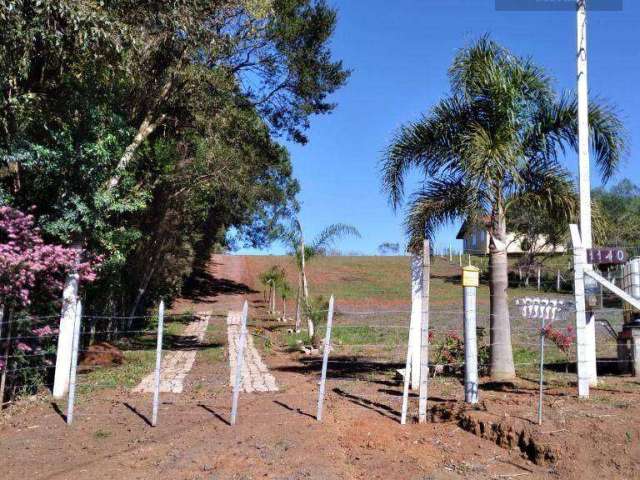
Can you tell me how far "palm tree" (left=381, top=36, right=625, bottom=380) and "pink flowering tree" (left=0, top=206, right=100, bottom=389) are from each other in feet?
19.2

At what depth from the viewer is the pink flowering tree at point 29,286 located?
28.0 ft

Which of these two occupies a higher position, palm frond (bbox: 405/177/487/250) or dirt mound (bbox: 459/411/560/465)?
palm frond (bbox: 405/177/487/250)

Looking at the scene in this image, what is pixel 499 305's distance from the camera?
10438 millimetres

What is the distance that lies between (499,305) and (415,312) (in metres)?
2.25

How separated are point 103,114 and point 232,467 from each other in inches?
261

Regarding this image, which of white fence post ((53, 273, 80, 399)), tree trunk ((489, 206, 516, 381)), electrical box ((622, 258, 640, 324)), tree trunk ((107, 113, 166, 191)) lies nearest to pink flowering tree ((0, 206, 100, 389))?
white fence post ((53, 273, 80, 399))

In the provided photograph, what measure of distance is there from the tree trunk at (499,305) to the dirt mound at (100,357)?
842cm

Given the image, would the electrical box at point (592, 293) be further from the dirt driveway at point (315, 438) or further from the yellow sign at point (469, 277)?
the yellow sign at point (469, 277)

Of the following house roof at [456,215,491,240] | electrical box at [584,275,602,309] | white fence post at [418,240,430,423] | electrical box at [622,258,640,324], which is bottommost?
white fence post at [418,240,430,423]

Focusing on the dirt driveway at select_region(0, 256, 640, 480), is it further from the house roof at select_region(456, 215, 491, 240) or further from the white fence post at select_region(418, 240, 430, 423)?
the house roof at select_region(456, 215, 491, 240)

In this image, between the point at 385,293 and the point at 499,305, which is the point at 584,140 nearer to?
the point at 499,305

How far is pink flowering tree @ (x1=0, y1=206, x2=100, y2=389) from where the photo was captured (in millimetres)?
8531

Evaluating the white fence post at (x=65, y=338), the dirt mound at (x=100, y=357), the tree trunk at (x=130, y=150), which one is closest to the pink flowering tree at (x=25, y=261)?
the white fence post at (x=65, y=338)

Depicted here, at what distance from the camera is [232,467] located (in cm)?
616
